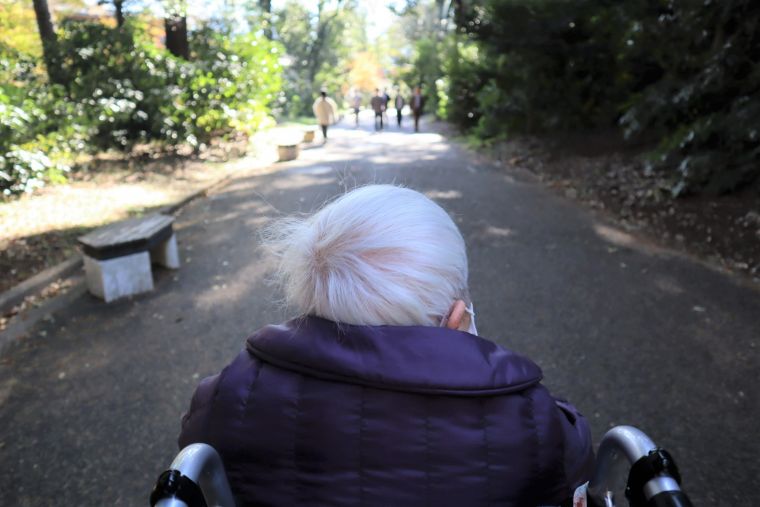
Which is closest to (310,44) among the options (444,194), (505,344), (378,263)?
(444,194)

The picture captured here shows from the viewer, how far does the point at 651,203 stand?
6.86 m

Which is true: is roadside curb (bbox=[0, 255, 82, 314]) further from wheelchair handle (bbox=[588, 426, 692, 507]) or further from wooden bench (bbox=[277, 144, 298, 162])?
wooden bench (bbox=[277, 144, 298, 162])

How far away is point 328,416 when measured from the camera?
1.06m

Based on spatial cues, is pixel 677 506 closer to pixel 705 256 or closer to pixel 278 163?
pixel 705 256

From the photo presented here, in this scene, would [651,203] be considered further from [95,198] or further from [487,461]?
[95,198]

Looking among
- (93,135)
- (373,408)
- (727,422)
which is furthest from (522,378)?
(93,135)

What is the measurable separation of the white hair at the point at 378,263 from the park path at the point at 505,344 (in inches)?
17.3

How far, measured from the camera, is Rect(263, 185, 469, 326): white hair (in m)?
1.16

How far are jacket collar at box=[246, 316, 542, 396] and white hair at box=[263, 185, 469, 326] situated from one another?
0.07 meters

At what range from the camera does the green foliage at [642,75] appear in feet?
20.3

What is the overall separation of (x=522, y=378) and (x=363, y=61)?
1808 inches

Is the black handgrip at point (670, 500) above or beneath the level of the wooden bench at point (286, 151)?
above

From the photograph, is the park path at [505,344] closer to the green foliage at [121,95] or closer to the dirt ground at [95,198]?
the dirt ground at [95,198]

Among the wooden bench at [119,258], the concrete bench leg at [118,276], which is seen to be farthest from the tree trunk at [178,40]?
the concrete bench leg at [118,276]
